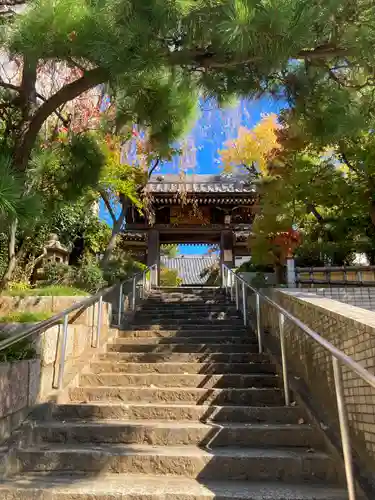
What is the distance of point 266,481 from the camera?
274 centimetres

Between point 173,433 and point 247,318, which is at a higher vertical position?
point 247,318

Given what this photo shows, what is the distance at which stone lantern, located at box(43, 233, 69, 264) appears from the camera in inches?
337

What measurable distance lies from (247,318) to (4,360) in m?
4.23

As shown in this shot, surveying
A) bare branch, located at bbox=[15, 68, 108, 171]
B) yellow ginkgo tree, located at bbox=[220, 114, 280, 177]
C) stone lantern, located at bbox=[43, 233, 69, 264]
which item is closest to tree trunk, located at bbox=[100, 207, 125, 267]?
stone lantern, located at bbox=[43, 233, 69, 264]

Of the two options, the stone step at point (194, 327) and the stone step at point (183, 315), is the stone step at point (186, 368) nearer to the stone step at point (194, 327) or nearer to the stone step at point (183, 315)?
the stone step at point (194, 327)

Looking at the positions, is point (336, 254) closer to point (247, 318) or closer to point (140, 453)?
point (247, 318)

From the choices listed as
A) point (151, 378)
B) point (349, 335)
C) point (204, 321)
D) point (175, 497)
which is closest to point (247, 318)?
point (204, 321)

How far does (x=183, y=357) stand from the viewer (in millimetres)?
5109

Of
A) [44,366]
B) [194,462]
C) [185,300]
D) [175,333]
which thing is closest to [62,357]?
[44,366]

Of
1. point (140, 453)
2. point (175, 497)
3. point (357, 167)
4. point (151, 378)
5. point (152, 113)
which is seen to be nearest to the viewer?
point (175, 497)

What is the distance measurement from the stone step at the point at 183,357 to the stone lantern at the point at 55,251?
389 cm

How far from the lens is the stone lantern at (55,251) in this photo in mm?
8562

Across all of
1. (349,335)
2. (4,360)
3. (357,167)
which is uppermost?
(357,167)

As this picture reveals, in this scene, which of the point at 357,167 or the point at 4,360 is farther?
→ the point at 357,167
